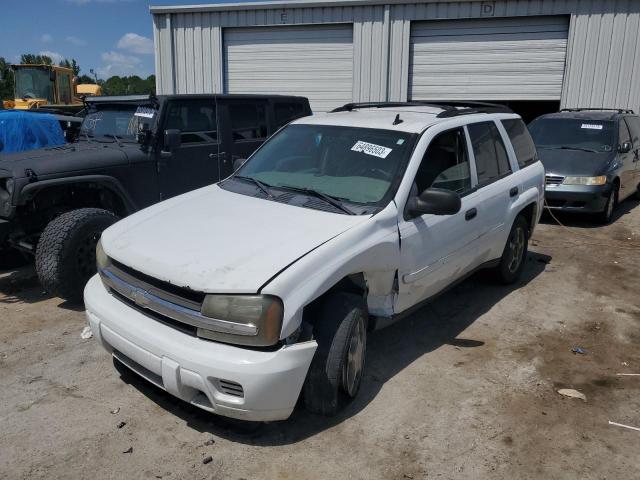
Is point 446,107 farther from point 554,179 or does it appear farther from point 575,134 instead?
point 575,134

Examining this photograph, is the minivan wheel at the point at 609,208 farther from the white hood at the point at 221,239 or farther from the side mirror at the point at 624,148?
the white hood at the point at 221,239

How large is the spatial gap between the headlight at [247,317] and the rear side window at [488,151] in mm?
2586

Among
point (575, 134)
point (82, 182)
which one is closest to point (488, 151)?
point (82, 182)

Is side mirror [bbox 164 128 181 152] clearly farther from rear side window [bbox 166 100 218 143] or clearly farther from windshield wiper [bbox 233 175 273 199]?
windshield wiper [bbox 233 175 273 199]

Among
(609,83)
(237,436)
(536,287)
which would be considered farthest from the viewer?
(609,83)

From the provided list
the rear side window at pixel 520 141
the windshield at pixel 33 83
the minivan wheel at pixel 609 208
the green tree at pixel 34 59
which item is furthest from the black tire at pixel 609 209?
the green tree at pixel 34 59

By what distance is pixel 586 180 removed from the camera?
8438mm

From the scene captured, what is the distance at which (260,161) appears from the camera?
4.58 meters

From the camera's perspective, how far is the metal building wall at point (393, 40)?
12086 millimetres

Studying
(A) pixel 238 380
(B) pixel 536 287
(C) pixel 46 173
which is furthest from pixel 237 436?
(B) pixel 536 287

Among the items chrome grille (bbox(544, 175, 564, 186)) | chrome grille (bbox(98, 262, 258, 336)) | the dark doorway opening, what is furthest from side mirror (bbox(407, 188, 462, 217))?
the dark doorway opening

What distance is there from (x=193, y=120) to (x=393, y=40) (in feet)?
27.5

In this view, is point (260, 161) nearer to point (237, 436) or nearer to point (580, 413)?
point (237, 436)

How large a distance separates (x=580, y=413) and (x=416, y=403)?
1.01m
